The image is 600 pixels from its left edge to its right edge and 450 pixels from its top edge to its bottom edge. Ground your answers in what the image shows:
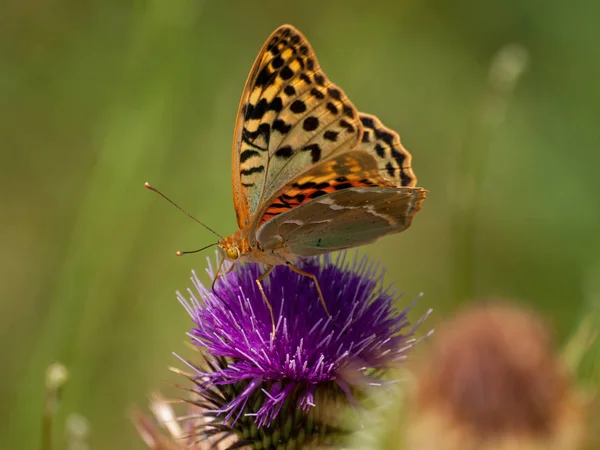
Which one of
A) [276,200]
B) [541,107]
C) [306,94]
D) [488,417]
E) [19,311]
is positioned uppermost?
[541,107]

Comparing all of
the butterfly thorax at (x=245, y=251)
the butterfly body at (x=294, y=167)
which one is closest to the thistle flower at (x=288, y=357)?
the butterfly thorax at (x=245, y=251)

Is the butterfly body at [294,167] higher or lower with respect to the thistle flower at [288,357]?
higher

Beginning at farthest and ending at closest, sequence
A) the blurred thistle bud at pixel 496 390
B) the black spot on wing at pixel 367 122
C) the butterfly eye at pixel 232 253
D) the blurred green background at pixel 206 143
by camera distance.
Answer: the blurred green background at pixel 206 143 → the black spot on wing at pixel 367 122 → the butterfly eye at pixel 232 253 → the blurred thistle bud at pixel 496 390

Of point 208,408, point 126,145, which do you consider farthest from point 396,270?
point 208,408

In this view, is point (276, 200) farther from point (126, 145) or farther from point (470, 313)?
point (126, 145)

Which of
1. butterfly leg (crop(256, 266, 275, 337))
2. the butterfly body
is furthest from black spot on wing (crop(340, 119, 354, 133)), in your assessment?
butterfly leg (crop(256, 266, 275, 337))

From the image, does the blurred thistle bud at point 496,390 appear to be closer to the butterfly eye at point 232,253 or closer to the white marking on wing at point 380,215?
the white marking on wing at point 380,215

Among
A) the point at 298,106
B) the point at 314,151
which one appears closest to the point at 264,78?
the point at 298,106
